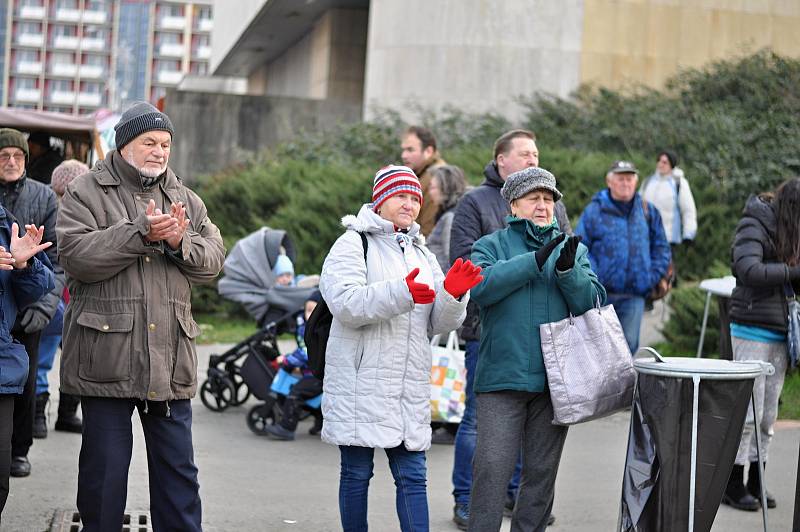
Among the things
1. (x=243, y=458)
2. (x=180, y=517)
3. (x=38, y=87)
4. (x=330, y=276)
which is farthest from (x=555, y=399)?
(x=38, y=87)

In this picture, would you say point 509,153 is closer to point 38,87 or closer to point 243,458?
point 243,458

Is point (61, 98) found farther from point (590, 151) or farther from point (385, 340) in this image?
point (385, 340)

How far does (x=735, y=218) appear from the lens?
56.1 ft

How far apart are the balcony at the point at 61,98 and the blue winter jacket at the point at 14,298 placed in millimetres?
155631

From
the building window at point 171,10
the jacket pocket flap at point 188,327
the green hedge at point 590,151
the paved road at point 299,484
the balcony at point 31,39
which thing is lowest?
the paved road at point 299,484

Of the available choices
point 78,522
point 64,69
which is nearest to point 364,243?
point 78,522

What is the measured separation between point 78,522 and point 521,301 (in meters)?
2.83

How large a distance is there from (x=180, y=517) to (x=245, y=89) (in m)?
46.0

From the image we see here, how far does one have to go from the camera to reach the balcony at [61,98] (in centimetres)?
15450

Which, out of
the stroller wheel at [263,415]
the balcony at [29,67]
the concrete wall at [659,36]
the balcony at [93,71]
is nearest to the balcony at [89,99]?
the balcony at [93,71]

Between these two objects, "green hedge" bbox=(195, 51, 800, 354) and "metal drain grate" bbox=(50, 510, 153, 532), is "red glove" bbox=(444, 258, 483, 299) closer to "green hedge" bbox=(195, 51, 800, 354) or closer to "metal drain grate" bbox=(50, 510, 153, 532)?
"metal drain grate" bbox=(50, 510, 153, 532)

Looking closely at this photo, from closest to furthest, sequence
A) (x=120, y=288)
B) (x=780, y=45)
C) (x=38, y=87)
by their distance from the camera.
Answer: (x=120, y=288)
(x=780, y=45)
(x=38, y=87)

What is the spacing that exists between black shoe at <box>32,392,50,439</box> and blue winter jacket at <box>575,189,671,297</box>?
4.22 meters

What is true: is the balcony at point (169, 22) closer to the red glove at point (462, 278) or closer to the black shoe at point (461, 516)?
the black shoe at point (461, 516)
